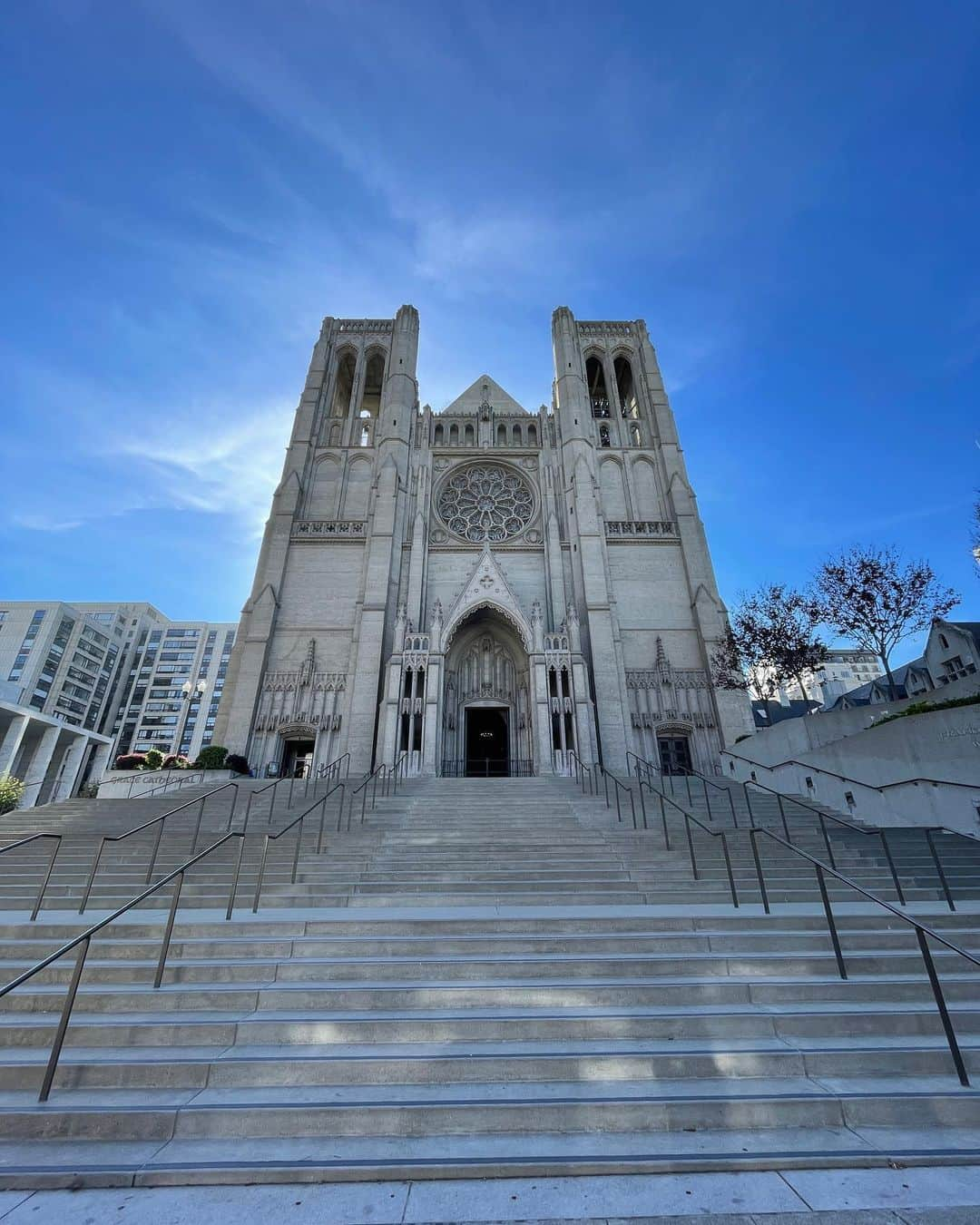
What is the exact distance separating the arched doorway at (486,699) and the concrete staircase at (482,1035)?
14706mm

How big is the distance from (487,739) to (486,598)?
6.56 meters

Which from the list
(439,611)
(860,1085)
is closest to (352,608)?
(439,611)

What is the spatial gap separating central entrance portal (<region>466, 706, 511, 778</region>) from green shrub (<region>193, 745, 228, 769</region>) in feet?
31.6

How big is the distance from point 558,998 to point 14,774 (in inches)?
1560

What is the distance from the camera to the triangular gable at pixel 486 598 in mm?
21750

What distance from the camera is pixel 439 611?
70.5 ft

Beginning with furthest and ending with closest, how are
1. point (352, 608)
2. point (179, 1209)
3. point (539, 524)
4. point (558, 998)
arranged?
1. point (539, 524)
2. point (352, 608)
3. point (558, 998)
4. point (179, 1209)

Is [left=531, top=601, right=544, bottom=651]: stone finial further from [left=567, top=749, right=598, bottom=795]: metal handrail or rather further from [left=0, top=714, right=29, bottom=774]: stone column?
[left=0, top=714, right=29, bottom=774]: stone column

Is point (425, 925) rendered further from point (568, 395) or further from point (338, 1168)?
point (568, 395)

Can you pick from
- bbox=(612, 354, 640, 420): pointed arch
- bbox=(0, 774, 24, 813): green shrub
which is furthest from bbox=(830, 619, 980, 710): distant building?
bbox=(0, 774, 24, 813): green shrub

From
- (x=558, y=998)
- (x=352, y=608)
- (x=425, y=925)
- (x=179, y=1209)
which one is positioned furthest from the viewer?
(x=352, y=608)

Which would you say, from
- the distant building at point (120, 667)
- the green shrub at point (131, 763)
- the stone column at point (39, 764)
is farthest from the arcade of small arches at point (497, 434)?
the distant building at point (120, 667)

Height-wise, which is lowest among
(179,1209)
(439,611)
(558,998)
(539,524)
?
(179,1209)

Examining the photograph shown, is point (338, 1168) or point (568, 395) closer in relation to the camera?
point (338, 1168)
